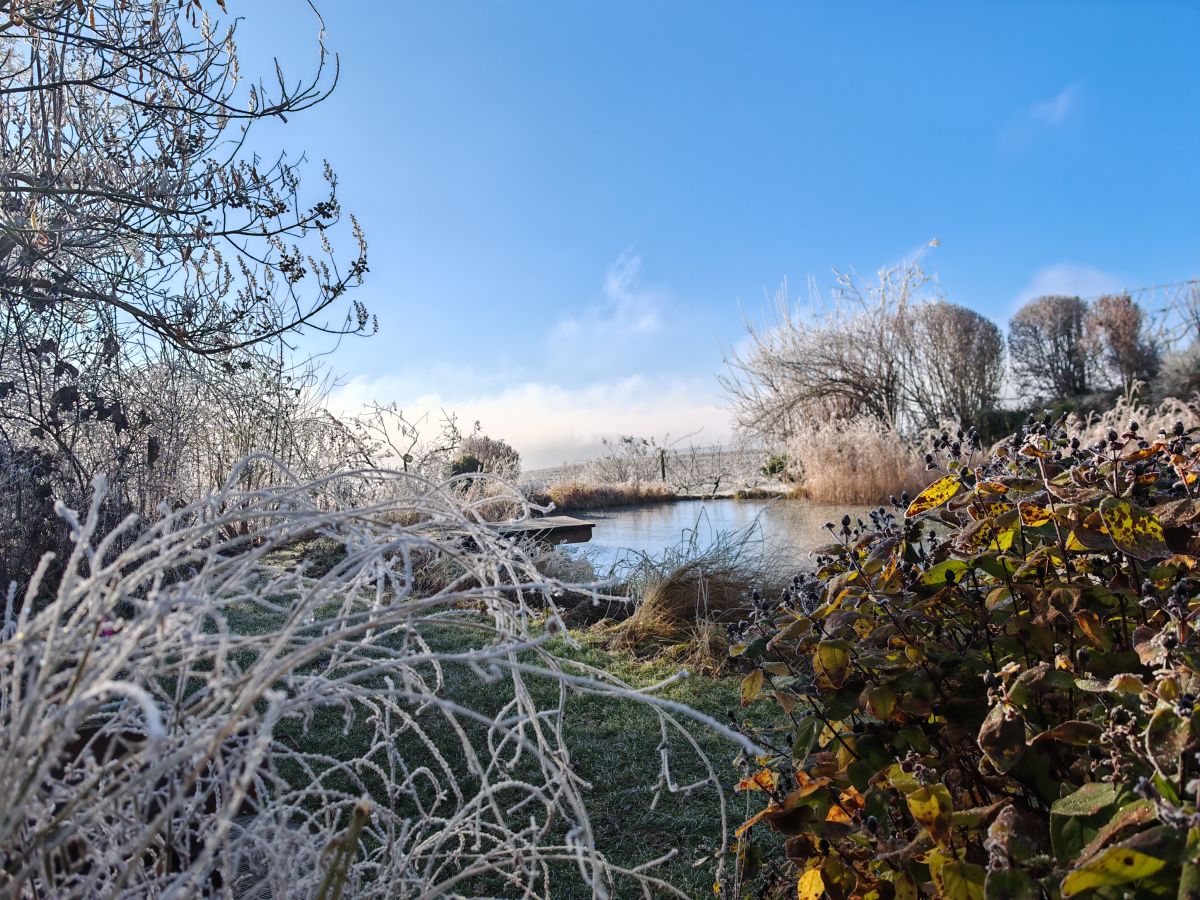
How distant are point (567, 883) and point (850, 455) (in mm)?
9025

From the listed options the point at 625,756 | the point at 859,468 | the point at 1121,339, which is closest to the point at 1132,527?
the point at 625,756

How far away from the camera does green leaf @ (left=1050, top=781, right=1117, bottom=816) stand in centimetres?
77

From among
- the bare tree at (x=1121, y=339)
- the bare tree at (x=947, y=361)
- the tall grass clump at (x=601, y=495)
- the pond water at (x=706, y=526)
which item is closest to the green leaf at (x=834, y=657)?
the pond water at (x=706, y=526)

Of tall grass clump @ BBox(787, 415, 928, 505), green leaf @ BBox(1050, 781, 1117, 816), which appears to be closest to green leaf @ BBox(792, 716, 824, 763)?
green leaf @ BBox(1050, 781, 1117, 816)

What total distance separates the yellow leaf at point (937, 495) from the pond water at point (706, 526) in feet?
11.1

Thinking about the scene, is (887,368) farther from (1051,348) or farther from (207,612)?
(207,612)

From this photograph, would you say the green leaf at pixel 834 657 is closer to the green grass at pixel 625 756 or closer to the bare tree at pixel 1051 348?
the green grass at pixel 625 756

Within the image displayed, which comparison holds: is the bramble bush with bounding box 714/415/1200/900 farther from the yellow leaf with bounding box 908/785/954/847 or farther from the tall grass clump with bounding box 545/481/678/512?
the tall grass clump with bounding box 545/481/678/512

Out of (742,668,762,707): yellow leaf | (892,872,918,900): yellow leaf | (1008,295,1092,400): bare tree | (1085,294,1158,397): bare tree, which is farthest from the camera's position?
(1008,295,1092,400): bare tree

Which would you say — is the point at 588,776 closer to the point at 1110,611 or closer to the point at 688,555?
the point at 1110,611

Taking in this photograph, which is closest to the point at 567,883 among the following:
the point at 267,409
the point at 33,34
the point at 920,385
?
the point at 33,34

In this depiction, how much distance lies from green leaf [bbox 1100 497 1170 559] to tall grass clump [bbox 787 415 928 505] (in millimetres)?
8609

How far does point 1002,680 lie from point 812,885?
0.40 metres

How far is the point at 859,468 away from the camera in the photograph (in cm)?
991
